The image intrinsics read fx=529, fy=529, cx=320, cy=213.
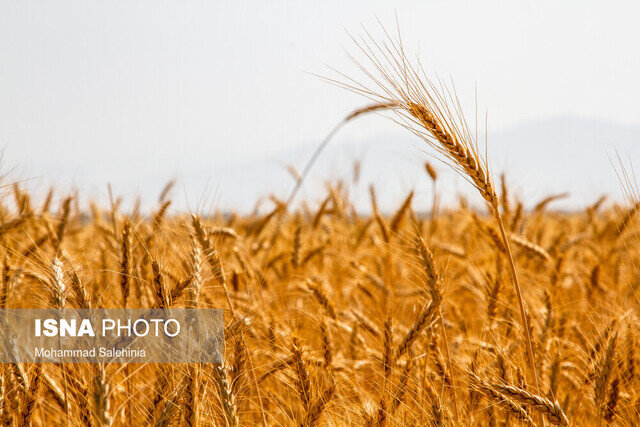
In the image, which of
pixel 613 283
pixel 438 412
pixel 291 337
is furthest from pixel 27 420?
pixel 613 283

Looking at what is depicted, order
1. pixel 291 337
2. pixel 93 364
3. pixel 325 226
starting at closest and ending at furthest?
pixel 93 364 < pixel 291 337 < pixel 325 226

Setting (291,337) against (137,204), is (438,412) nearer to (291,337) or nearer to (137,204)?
(291,337)

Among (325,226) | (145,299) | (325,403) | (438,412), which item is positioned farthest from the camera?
(325,226)

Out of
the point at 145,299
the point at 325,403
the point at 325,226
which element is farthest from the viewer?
the point at 325,226

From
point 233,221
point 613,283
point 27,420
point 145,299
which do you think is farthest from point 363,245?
point 27,420

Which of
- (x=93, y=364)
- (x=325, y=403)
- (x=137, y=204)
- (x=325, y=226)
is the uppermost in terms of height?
(x=137, y=204)

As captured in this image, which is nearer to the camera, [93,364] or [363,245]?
[93,364]

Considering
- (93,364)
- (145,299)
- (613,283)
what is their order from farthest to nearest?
(613,283), (145,299), (93,364)

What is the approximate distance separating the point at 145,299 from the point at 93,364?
103 centimetres

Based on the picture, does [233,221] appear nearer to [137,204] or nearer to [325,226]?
[325,226]

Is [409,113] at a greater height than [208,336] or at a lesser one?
greater

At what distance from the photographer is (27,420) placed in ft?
5.12

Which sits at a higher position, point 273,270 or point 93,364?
point 93,364

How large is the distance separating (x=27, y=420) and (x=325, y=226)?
4.19 metres
